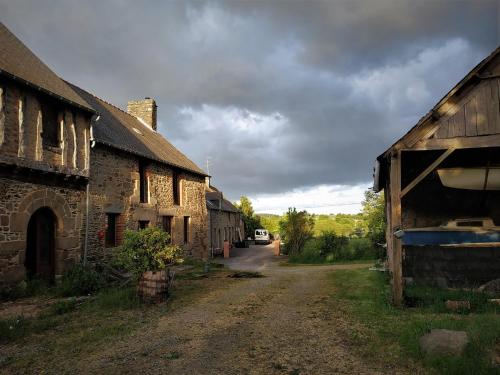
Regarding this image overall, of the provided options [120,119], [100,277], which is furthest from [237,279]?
[120,119]

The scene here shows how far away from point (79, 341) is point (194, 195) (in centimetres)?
1572

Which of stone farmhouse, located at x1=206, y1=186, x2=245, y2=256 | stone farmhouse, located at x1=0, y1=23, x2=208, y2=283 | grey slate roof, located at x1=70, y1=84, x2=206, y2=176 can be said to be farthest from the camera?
stone farmhouse, located at x1=206, y1=186, x2=245, y2=256

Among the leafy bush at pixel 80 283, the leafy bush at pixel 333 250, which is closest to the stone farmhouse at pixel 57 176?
the leafy bush at pixel 80 283

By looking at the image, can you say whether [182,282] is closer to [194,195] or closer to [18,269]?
[18,269]

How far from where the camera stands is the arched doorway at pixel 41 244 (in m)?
11.3

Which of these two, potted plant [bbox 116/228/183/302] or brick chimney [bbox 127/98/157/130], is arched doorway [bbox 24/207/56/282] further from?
brick chimney [bbox 127/98/157/130]

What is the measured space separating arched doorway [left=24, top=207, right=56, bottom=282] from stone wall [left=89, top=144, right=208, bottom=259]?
140 centimetres

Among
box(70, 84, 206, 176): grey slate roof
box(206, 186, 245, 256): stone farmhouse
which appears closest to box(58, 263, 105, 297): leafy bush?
box(70, 84, 206, 176): grey slate roof

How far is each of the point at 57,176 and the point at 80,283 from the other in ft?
11.5

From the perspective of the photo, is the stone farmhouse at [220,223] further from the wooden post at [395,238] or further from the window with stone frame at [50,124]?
the wooden post at [395,238]

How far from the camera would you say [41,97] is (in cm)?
1115

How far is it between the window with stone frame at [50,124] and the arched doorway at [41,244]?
2.10 meters

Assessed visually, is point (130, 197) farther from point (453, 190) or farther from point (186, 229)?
point (453, 190)

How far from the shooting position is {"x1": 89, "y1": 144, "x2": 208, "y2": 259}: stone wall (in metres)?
13.4
